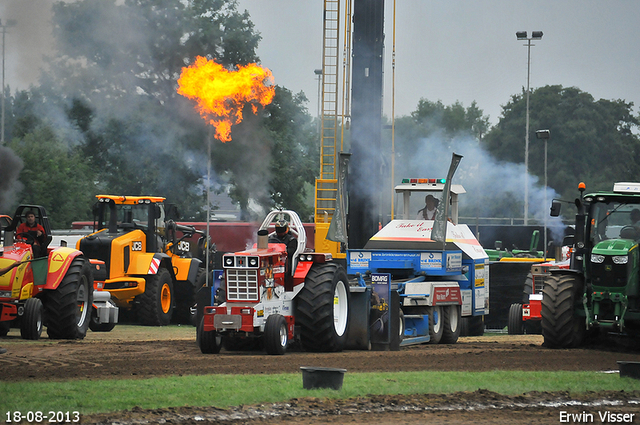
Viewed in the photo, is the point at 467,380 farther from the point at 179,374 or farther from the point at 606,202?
the point at 606,202

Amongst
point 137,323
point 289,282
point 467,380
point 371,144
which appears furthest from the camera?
point 137,323

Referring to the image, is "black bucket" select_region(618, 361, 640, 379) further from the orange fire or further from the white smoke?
the white smoke

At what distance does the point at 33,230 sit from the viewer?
1445 cm

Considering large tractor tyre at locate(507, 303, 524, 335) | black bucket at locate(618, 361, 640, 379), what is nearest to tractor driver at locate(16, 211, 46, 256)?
black bucket at locate(618, 361, 640, 379)

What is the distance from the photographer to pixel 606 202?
45.0ft

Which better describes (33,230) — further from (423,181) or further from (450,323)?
(423,181)

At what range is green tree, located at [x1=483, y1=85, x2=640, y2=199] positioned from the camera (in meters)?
57.3

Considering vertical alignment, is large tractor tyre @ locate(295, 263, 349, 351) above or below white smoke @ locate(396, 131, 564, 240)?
below

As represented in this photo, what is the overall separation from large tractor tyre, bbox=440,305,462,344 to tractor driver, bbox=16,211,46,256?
6.99 meters

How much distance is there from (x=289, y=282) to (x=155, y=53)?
18260mm

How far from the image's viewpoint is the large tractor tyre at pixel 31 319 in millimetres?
13758

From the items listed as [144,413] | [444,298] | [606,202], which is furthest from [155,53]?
[144,413]

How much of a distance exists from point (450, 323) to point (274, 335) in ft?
17.9

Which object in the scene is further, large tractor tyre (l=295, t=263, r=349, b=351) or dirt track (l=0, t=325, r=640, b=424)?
large tractor tyre (l=295, t=263, r=349, b=351)
